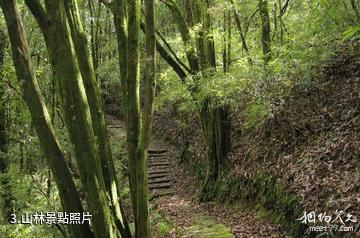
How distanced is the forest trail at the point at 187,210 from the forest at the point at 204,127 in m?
0.04

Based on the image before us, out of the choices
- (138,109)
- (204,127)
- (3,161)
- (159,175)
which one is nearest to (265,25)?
(204,127)

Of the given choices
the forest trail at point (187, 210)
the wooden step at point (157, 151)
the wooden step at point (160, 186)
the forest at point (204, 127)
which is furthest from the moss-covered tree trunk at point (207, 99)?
the wooden step at point (157, 151)

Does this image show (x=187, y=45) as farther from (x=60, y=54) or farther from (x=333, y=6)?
(x=60, y=54)

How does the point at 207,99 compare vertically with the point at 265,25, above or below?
below

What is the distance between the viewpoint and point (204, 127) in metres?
9.46

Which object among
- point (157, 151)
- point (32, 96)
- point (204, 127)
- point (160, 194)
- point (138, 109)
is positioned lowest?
point (160, 194)

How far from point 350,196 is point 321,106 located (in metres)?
2.63

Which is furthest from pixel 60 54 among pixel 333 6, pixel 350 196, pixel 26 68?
pixel 333 6

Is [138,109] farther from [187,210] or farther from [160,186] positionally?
[160,186]

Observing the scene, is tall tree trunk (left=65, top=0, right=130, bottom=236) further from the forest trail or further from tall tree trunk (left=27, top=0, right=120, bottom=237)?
the forest trail

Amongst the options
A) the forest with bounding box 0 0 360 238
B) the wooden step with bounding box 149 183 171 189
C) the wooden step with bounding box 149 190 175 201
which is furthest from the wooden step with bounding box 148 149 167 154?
the wooden step with bounding box 149 190 175 201

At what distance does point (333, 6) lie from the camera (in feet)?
22.3

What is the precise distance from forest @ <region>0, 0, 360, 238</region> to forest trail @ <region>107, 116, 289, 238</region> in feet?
0.14

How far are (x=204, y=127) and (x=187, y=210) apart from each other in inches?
85.7
